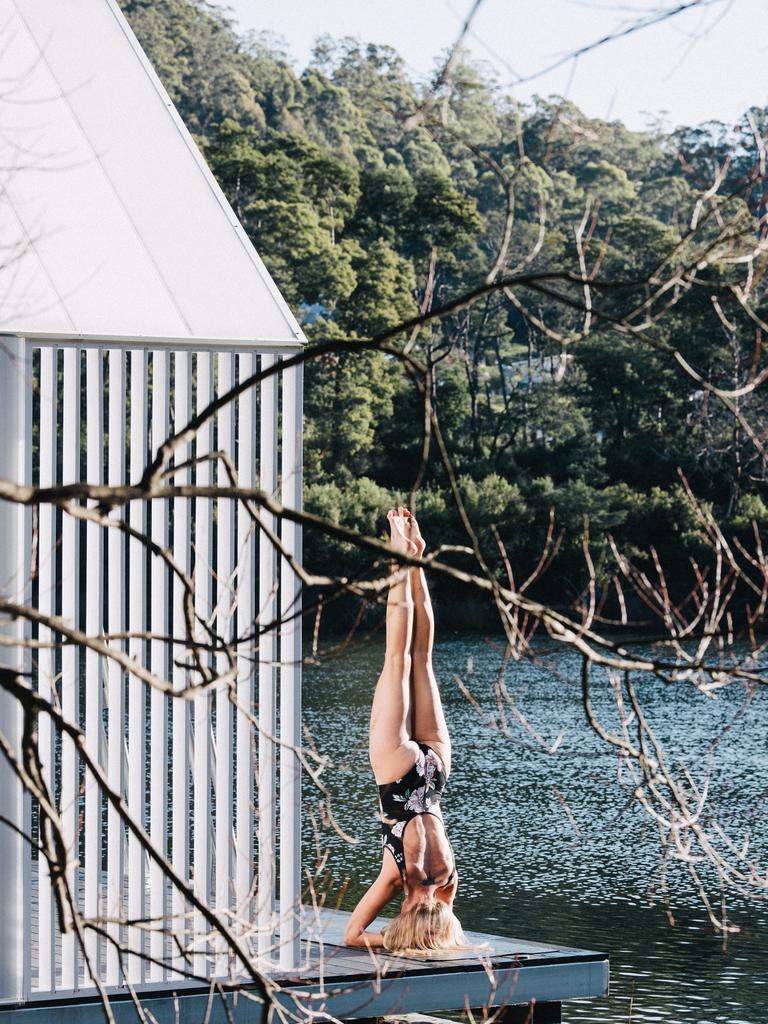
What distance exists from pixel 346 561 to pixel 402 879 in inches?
845

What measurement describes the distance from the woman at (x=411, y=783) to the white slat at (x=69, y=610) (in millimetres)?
1174

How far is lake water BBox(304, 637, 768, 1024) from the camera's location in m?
7.88

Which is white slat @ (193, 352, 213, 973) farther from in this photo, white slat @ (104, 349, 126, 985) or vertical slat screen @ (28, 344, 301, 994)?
white slat @ (104, 349, 126, 985)

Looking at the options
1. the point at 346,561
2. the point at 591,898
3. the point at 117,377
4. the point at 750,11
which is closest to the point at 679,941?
the point at 591,898

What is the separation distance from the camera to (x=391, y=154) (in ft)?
153

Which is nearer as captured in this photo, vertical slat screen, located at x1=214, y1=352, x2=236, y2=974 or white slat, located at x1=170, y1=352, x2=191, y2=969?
white slat, located at x1=170, y1=352, x2=191, y2=969

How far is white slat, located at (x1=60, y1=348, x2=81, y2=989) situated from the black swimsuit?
1282 mm

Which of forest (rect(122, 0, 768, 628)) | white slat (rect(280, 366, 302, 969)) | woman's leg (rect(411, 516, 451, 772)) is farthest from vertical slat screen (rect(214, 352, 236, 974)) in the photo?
forest (rect(122, 0, 768, 628))

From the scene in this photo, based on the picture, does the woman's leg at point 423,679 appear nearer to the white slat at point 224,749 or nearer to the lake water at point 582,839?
the lake water at point 582,839

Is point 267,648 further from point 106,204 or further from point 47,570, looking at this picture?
point 106,204

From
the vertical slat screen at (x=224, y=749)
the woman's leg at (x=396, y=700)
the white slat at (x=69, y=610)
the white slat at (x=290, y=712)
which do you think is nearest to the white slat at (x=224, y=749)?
the vertical slat screen at (x=224, y=749)

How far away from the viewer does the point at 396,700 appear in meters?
5.34

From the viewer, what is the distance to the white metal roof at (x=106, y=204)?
4477 mm

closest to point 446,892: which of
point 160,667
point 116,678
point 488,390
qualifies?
point 160,667
